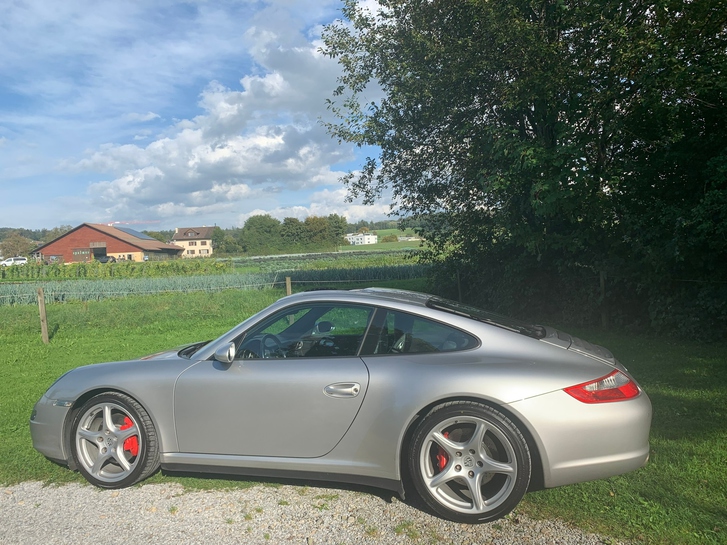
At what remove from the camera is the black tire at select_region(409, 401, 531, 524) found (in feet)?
10.8

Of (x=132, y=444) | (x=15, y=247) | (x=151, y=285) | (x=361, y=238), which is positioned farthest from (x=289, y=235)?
(x=132, y=444)

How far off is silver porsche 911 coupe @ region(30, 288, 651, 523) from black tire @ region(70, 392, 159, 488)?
0.01 meters

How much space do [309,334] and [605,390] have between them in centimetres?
206

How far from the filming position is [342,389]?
3.59 meters

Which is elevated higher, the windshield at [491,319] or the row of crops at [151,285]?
the windshield at [491,319]

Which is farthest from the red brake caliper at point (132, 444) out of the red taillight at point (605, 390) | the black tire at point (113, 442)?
the red taillight at point (605, 390)

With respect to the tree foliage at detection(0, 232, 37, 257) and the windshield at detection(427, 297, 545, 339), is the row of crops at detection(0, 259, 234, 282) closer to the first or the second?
the windshield at detection(427, 297, 545, 339)

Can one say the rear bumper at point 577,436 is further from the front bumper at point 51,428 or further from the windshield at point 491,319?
the front bumper at point 51,428

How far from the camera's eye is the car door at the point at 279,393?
362 cm

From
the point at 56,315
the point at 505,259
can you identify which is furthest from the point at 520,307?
the point at 56,315

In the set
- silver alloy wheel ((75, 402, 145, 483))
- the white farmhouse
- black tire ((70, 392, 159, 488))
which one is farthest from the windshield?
the white farmhouse

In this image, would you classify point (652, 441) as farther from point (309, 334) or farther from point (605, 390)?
point (309, 334)

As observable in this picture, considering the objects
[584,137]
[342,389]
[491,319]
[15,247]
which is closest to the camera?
[342,389]

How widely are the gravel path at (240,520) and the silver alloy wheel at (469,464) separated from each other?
148 mm
